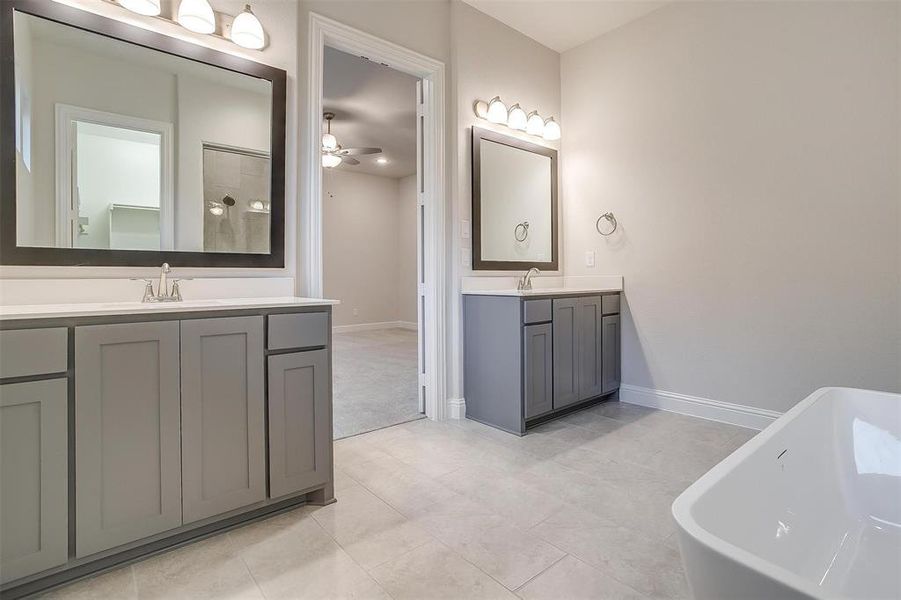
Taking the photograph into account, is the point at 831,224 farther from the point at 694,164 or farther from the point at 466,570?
the point at 466,570

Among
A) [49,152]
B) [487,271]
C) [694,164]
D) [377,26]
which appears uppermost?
[377,26]

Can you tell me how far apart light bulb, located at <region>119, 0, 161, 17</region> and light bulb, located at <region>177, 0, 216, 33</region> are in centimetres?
9

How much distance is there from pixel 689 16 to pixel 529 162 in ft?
4.60

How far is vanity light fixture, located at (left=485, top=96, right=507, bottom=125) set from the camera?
326 centimetres

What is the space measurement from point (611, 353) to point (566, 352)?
0.60 meters

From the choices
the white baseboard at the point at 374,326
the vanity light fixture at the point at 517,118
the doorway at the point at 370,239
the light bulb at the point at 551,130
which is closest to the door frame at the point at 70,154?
the doorway at the point at 370,239

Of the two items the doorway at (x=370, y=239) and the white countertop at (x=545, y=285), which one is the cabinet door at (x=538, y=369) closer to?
the white countertop at (x=545, y=285)

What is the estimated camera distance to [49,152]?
1.74 meters

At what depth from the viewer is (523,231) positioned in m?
3.53

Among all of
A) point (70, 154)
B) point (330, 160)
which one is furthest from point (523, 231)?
point (330, 160)

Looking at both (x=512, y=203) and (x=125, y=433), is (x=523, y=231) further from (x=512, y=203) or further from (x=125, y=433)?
(x=125, y=433)

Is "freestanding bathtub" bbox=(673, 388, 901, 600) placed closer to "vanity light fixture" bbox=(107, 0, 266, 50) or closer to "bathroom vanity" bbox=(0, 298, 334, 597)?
"bathroom vanity" bbox=(0, 298, 334, 597)

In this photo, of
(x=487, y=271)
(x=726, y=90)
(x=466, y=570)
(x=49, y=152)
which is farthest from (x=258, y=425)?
(x=726, y=90)

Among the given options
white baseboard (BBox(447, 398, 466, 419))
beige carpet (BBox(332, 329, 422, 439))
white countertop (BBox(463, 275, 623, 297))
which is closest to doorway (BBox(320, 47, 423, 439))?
beige carpet (BBox(332, 329, 422, 439))
